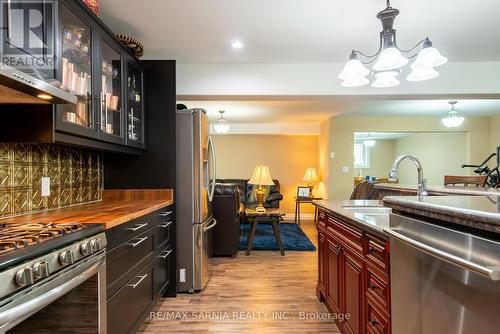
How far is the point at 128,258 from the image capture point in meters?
1.82

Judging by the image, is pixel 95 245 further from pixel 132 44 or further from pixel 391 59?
pixel 391 59

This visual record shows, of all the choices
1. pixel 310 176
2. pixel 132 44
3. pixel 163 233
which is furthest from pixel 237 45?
pixel 310 176

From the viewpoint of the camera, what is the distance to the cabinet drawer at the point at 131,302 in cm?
161

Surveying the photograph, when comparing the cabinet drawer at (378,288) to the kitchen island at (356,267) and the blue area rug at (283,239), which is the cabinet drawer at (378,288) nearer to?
the kitchen island at (356,267)

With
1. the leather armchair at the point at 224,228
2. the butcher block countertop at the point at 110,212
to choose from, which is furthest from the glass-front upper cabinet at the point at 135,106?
the leather armchair at the point at 224,228

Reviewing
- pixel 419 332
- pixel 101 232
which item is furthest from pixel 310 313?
pixel 101 232

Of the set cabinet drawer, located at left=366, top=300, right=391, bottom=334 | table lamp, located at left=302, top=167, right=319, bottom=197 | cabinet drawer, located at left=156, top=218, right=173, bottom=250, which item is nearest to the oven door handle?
cabinet drawer, located at left=366, top=300, right=391, bottom=334

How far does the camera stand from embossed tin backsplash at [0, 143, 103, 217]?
170cm

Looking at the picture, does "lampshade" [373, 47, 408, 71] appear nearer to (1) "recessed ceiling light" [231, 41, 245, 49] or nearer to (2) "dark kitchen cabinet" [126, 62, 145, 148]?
(1) "recessed ceiling light" [231, 41, 245, 49]

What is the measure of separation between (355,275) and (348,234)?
0.25 meters

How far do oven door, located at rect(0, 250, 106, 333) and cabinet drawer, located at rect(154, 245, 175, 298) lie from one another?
93cm

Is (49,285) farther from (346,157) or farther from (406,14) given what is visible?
(346,157)

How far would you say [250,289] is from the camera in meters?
2.93

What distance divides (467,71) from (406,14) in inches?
62.5
